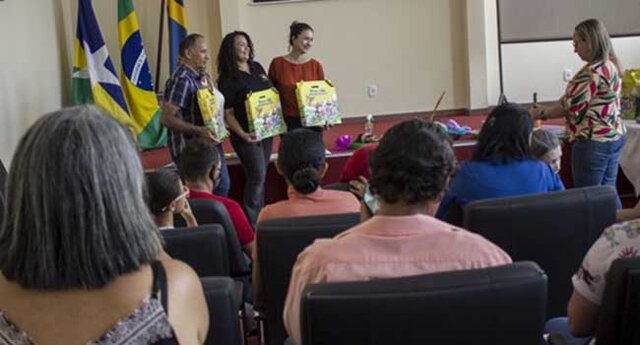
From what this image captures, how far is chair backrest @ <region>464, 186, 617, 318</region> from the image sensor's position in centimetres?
227

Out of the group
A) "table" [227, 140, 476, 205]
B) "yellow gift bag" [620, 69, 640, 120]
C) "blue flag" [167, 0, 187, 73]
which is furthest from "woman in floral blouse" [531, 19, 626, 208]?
"blue flag" [167, 0, 187, 73]

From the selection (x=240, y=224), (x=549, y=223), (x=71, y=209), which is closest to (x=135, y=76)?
(x=240, y=224)

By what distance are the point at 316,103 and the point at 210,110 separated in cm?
86

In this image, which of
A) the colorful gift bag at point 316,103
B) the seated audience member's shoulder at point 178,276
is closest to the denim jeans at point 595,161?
the colorful gift bag at point 316,103

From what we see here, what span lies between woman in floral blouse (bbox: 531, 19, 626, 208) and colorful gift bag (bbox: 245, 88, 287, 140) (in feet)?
5.39

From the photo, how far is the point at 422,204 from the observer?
164 cm

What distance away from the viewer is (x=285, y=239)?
2.24 m

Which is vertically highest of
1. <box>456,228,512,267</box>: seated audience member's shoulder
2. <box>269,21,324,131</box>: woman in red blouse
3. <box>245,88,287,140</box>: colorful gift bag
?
<box>269,21,324,131</box>: woman in red blouse

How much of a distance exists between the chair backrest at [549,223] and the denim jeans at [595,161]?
1729mm

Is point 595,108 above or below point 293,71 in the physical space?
below

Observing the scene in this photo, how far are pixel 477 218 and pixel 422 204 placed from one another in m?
0.66

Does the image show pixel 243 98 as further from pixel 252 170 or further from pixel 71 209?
pixel 71 209

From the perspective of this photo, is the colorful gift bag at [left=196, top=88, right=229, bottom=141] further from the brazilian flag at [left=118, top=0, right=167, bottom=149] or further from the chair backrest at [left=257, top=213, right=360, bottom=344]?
the brazilian flag at [left=118, top=0, right=167, bottom=149]

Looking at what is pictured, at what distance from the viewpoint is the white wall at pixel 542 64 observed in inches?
333
